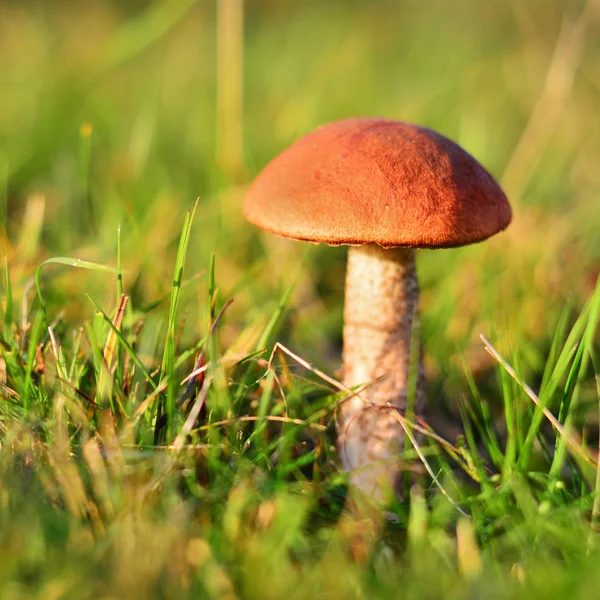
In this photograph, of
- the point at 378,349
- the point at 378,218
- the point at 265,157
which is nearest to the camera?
the point at 378,218

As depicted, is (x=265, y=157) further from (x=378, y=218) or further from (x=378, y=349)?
(x=378, y=218)

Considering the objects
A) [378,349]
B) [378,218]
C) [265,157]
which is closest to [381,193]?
[378,218]

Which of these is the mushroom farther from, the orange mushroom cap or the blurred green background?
the blurred green background

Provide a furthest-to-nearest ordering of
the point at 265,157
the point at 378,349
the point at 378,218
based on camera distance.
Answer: the point at 265,157 < the point at 378,349 < the point at 378,218

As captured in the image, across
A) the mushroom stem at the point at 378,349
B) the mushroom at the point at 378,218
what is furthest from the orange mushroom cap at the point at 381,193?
the mushroom stem at the point at 378,349

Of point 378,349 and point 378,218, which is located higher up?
point 378,218

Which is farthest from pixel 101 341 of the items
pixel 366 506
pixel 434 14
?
pixel 434 14

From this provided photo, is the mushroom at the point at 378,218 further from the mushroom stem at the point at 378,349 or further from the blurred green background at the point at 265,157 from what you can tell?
the blurred green background at the point at 265,157

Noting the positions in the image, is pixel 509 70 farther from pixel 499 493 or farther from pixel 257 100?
pixel 499 493
